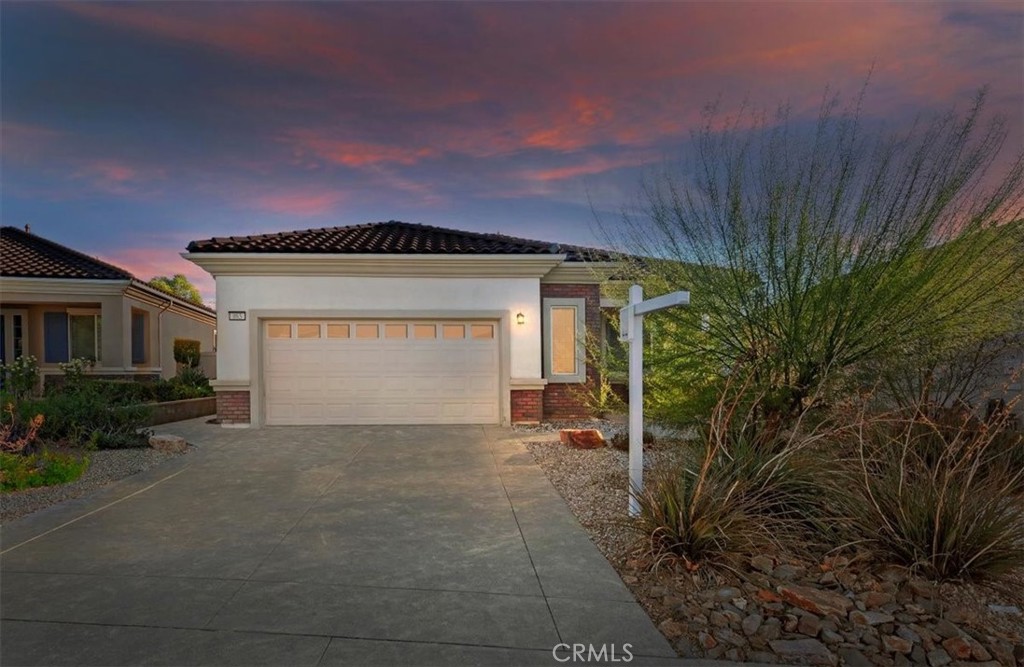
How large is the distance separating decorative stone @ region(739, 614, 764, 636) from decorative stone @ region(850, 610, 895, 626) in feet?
1.97

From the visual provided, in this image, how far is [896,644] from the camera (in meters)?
3.52

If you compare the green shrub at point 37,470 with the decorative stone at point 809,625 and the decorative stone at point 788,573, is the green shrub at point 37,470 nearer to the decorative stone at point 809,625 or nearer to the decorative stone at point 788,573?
the decorative stone at point 788,573

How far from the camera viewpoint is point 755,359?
21.8ft

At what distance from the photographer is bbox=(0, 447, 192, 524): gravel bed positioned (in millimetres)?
6332

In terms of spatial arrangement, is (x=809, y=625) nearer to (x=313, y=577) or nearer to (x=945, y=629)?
(x=945, y=629)

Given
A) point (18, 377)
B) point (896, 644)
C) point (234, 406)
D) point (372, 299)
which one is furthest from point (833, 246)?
point (18, 377)

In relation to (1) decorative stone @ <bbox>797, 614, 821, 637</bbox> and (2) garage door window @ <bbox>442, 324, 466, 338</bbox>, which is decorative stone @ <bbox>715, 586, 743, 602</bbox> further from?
(2) garage door window @ <bbox>442, 324, 466, 338</bbox>

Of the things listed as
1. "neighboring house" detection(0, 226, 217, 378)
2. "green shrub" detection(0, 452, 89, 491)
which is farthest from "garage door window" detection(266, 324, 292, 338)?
"neighboring house" detection(0, 226, 217, 378)

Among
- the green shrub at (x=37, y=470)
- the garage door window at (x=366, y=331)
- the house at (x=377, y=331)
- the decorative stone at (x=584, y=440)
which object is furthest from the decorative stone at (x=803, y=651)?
the garage door window at (x=366, y=331)

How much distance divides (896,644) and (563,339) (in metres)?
10.2

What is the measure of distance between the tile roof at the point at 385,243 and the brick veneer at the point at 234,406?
301 centimetres

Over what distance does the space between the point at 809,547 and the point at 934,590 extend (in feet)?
2.70

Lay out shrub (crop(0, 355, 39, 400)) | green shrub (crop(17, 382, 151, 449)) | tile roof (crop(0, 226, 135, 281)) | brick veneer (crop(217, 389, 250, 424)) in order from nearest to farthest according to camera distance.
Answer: green shrub (crop(17, 382, 151, 449)) → brick veneer (crop(217, 389, 250, 424)) → shrub (crop(0, 355, 39, 400)) → tile roof (crop(0, 226, 135, 281))

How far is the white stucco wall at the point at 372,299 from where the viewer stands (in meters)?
11.9
